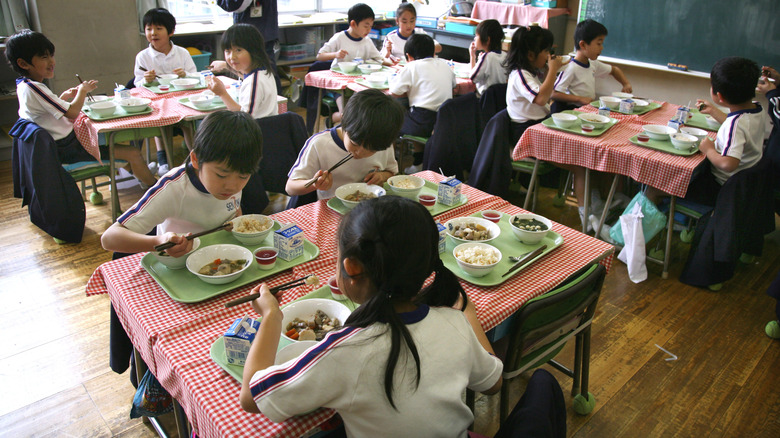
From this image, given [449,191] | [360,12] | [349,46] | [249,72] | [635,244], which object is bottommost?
[635,244]

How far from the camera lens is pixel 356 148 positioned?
2.03 m

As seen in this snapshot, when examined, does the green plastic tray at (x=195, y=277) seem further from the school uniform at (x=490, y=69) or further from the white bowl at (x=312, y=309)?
the school uniform at (x=490, y=69)

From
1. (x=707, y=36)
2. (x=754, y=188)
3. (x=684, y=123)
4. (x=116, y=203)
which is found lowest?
(x=116, y=203)

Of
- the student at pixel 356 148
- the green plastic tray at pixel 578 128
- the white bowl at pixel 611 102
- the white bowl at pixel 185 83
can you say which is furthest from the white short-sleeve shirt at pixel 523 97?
the white bowl at pixel 185 83

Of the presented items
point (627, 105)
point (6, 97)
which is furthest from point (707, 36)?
point (6, 97)

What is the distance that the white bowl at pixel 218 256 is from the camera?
4.71 feet

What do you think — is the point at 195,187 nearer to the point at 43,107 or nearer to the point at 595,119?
the point at 43,107

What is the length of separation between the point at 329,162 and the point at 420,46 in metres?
1.79

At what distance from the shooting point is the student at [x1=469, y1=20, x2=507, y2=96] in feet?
12.9

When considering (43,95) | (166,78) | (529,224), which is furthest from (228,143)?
(166,78)

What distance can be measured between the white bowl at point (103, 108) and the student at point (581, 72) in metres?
2.78

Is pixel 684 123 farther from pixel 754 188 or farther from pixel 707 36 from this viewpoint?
pixel 707 36

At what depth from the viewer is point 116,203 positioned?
3.18 m

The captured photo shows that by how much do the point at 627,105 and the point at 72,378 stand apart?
3289mm
